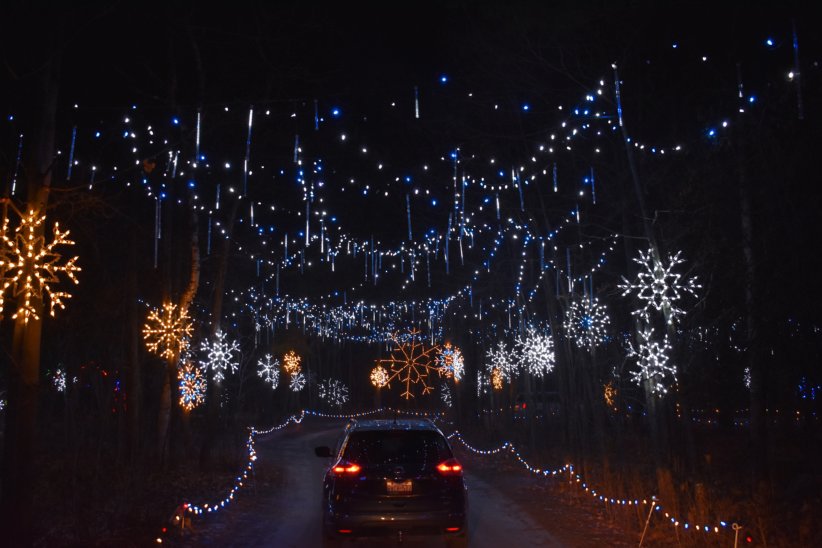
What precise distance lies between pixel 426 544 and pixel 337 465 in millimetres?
2031

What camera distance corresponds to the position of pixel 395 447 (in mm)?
9961

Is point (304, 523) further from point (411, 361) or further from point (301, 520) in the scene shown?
point (411, 361)

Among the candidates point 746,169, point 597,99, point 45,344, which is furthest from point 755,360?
point 45,344

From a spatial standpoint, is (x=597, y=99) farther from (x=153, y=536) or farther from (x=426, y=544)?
(x=153, y=536)

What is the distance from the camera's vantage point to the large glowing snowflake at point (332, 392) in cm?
7056

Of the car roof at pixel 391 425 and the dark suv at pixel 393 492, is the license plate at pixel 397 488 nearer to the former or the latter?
the dark suv at pixel 393 492

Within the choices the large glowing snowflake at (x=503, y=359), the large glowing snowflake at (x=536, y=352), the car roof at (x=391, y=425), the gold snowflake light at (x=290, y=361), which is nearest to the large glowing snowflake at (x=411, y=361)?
the large glowing snowflake at (x=503, y=359)

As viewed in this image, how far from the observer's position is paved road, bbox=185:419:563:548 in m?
10.9

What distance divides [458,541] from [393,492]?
119 cm

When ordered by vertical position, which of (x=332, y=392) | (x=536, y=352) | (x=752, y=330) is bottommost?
(x=752, y=330)

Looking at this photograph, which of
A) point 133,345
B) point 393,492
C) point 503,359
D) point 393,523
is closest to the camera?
point 393,523

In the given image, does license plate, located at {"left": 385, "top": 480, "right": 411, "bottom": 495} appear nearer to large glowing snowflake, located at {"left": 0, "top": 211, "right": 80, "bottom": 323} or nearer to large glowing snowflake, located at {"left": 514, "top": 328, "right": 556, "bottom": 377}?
large glowing snowflake, located at {"left": 0, "top": 211, "right": 80, "bottom": 323}

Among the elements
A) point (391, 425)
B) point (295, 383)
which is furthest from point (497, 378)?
point (391, 425)

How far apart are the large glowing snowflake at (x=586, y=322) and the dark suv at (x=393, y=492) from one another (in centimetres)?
1374
